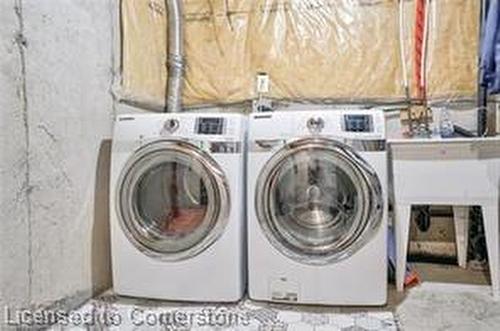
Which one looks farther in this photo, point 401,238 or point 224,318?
point 401,238

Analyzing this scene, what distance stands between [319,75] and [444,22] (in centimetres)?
81

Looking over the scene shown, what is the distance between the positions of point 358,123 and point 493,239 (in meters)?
0.92

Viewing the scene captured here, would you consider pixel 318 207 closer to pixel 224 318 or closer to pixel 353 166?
pixel 353 166

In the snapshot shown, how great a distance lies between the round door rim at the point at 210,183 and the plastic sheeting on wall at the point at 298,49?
21.6 inches

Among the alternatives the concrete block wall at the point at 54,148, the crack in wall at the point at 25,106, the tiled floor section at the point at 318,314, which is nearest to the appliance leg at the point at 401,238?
the tiled floor section at the point at 318,314

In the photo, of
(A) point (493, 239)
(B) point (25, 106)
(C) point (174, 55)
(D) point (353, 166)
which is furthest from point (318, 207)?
(C) point (174, 55)

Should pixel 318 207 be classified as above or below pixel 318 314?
above

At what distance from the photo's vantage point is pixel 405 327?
187 cm

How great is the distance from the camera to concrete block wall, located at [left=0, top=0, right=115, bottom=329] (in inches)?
66.8

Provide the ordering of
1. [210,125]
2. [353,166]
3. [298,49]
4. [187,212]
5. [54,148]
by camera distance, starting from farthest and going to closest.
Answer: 1. [298,49]
2. [187,212]
3. [210,125]
4. [353,166]
5. [54,148]

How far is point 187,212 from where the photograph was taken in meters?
2.27

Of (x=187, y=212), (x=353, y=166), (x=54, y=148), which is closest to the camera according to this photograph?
(x=54, y=148)

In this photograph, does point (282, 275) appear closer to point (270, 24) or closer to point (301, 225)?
point (301, 225)

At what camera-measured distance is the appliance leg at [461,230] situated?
8.44 feet
